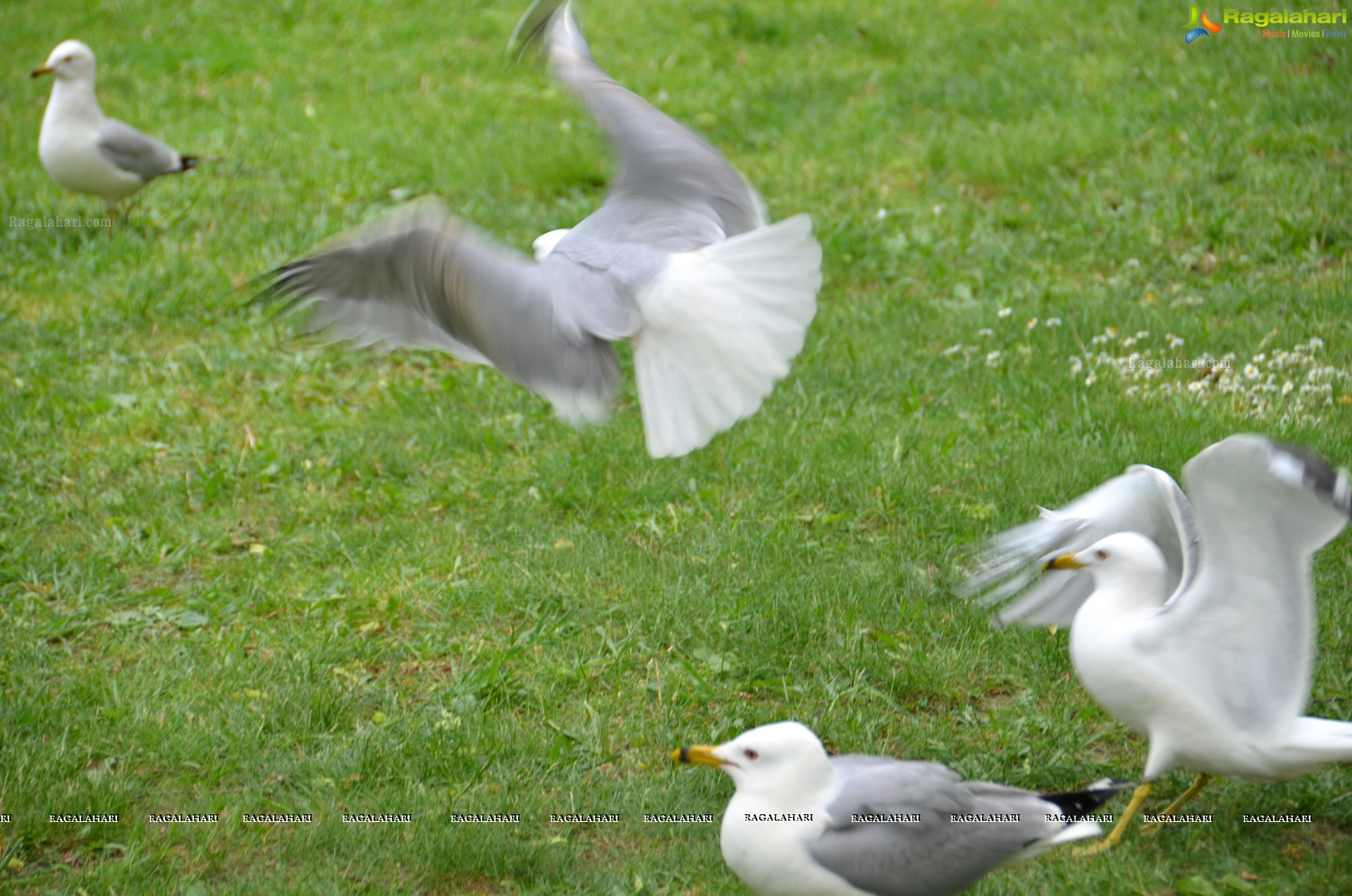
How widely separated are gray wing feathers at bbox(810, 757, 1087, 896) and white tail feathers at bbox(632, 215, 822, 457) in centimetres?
118

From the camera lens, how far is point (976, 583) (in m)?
3.76

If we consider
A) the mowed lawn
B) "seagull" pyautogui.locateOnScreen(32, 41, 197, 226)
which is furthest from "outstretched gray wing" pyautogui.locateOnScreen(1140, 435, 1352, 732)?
"seagull" pyautogui.locateOnScreen(32, 41, 197, 226)

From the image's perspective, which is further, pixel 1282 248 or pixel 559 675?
pixel 1282 248

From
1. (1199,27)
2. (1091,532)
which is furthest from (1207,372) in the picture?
(1199,27)

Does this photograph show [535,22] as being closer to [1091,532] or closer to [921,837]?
[1091,532]

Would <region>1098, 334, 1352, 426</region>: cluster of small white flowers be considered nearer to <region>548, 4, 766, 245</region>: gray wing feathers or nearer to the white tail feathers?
<region>548, 4, 766, 245</region>: gray wing feathers

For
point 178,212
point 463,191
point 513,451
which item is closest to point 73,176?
point 178,212

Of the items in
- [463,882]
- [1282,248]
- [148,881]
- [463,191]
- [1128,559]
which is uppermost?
[1282,248]

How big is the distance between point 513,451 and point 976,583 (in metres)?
2.02

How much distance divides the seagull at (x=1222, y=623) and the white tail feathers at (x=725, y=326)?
3.05 ft

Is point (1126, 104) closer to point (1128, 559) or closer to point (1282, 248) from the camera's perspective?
point (1282, 248)

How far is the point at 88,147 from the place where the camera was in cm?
678

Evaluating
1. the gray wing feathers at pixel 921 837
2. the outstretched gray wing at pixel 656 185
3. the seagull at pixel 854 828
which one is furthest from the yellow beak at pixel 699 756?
the outstretched gray wing at pixel 656 185

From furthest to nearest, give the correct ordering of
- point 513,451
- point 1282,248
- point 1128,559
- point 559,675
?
point 1282,248 < point 513,451 < point 559,675 < point 1128,559
